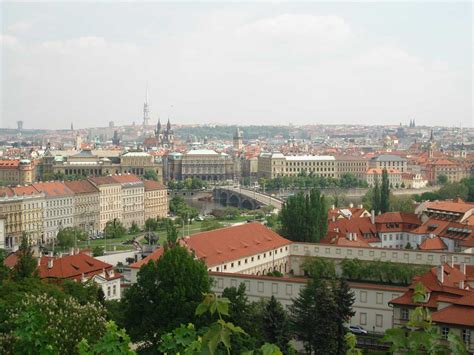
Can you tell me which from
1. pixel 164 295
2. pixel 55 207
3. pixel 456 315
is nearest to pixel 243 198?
pixel 55 207

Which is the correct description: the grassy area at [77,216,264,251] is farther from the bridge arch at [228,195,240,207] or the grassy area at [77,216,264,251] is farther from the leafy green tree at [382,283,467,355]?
the leafy green tree at [382,283,467,355]

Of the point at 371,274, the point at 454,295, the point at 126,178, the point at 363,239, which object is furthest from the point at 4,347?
the point at 126,178

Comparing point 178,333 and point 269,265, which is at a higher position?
point 178,333

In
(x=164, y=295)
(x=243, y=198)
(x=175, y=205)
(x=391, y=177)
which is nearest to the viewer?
(x=164, y=295)

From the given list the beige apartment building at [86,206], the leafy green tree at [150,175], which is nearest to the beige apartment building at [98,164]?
the leafy green tree at [150,175]

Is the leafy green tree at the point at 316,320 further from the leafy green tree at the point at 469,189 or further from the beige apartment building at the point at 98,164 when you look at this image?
the beige apartment building at the point at 98,164

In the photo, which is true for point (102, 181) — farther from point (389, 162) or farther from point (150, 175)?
point (389, 162)

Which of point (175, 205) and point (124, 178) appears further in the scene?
point (175, 205)

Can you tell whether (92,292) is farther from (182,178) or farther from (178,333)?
(182,178)
